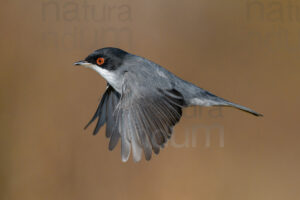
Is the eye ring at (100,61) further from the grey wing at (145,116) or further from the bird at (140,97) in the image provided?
the grey wing at (145,116)

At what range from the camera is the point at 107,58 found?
62.5 inches

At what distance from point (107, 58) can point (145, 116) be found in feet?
0.91

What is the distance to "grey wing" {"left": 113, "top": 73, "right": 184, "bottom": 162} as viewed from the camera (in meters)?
1.43

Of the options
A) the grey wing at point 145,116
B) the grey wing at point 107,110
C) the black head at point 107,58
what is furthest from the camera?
the grey wing at point 107,110

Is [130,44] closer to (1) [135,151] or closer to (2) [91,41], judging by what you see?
(2) [91,41]

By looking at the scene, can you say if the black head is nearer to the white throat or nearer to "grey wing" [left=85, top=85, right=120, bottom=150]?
the white throat

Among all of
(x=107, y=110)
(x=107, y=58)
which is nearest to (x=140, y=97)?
(x=107, y=58)

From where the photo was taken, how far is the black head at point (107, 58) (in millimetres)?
1562

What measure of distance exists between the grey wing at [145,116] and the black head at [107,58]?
0.09 meters

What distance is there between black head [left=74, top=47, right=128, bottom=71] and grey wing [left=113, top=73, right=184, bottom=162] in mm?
85

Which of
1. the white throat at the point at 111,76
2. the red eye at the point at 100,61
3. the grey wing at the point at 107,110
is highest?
the red eye at the point at 100,61

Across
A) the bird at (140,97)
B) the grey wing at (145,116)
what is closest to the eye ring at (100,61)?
the bird at (140,97)

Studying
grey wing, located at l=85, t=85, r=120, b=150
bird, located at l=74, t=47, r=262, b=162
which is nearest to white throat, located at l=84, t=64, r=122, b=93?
bird, located at l=74, t=47, r=262, b=162

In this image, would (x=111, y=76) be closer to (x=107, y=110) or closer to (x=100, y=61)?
(x=100, y=61)
